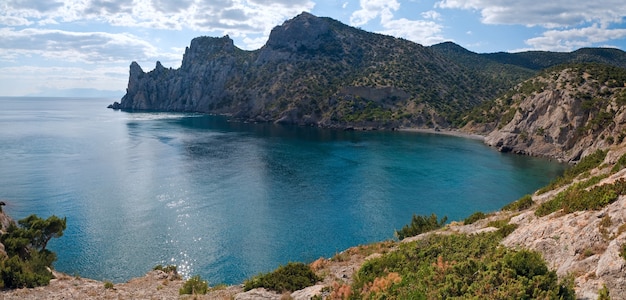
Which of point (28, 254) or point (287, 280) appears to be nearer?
point (287, 280)

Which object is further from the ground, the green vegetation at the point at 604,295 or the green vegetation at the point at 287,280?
the green vegetation at the point at 604,295

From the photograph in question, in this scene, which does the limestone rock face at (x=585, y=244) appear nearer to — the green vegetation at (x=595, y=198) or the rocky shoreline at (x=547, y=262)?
the rocky shoreline at (x=547, y=262)

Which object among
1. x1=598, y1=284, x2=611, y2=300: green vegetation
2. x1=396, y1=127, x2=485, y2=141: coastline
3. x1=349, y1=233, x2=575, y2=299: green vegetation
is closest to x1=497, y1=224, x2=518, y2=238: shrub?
x1=349, y1=233, x2=575, y2=299: green vegetation

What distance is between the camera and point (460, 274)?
49.4ft

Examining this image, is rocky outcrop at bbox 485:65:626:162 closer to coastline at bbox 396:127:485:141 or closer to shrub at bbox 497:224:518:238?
coastline at bbox 396:127:485:141

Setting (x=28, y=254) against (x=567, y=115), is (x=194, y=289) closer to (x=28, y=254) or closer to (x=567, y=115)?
(x=28, y=254)

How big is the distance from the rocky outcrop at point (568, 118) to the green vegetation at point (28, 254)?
324 ft

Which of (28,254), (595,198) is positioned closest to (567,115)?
(595,198)

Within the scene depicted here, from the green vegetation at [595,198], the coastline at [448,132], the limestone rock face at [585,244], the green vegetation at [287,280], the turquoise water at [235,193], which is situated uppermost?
the green vegetation at [595,198]

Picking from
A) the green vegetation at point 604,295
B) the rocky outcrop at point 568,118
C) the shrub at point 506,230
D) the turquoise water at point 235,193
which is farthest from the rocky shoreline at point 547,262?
the rocky outcrop at point 568,118

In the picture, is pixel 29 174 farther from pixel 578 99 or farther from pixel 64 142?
pixel 578 99

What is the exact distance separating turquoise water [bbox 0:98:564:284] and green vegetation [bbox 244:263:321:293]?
1788 centimetres

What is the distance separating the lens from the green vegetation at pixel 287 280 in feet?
71.4

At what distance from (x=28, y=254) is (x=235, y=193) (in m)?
36.0
